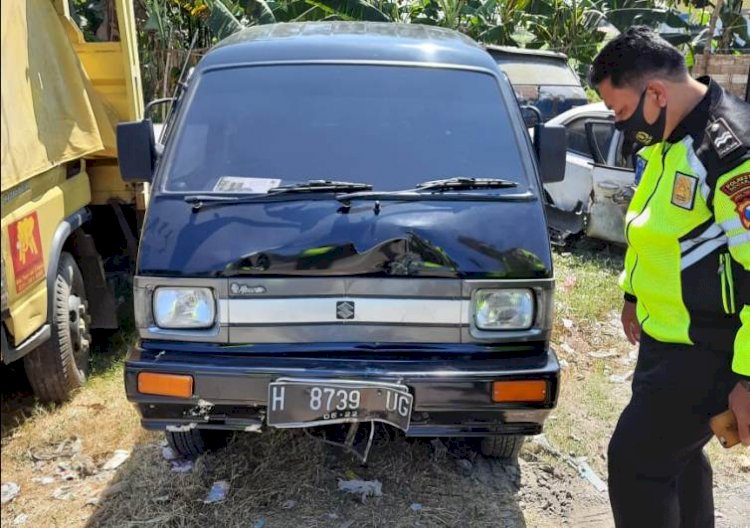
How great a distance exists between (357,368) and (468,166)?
110cm

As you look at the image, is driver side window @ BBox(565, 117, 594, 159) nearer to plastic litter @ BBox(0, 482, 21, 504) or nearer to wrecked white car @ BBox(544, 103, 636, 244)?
wrecked white car @ BBox(544, 103, 636, 244)

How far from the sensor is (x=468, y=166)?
10.6 feet

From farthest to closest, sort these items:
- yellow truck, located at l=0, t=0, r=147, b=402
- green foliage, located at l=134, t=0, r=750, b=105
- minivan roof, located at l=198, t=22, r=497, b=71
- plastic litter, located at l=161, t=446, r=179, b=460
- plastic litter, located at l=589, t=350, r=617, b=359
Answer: green foliage, located at l=134, t=0, r=750, b=105, plastic litter, located at l=589, t=350, r=617, b=359, minivan roof, located at l=198, t=22, r=497, b=71, plastic litter, located at l=161, t=446, r=179, b=460, yellow truck, located at l=0, t=0, r=147, b=402

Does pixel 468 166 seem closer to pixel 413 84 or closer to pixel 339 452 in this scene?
pixel 413 84

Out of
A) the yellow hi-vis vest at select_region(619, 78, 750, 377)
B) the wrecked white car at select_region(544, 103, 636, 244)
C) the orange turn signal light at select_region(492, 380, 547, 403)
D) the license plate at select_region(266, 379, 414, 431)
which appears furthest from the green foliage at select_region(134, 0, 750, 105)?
the yellow hi-vis vest at select_region(619, 78, 750, 377)

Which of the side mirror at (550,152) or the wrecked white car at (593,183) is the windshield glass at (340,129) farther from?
the wrecked white car at (593,183)

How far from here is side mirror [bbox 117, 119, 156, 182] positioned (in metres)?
3.33

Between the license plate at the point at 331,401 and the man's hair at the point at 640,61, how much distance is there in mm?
1309

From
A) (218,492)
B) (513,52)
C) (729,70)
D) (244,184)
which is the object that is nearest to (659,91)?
(244,184)

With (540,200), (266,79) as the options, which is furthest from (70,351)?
(540,200)

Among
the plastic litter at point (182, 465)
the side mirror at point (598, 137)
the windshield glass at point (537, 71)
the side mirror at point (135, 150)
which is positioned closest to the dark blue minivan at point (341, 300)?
the side mirror at point (135, 150)

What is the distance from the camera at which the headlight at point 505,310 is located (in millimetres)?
2803

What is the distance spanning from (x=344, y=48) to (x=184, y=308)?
65.0 inches

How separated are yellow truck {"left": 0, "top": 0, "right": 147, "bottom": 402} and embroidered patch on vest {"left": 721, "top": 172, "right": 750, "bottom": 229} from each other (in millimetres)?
2427
